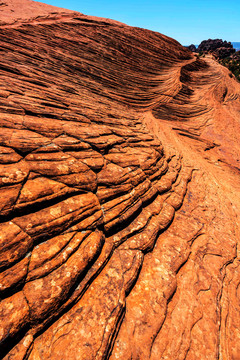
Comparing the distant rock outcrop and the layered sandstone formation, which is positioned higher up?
the distant rock outcrop

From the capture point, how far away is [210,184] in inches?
493

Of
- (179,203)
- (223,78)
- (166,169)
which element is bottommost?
(179,203)

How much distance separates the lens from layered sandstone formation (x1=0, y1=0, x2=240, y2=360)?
3.81m

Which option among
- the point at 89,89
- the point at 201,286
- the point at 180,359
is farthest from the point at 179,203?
the point at 89,89

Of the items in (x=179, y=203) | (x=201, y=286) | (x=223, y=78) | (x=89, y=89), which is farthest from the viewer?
(x=223, y=78)

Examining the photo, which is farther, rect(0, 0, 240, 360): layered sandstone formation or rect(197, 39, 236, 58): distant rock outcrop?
rect(197, 39, 236, 58): distant rock outcrop

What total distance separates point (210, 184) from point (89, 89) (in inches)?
557

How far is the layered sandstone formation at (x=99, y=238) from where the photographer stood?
150 inches

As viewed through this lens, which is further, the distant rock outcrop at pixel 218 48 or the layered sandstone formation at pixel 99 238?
the distant rock outcrop at pixel 218 48

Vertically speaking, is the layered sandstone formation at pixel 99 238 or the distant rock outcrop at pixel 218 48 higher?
the distant rock outcrop at pixel 218 48

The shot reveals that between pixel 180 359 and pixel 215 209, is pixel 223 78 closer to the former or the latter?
pixel 215 209

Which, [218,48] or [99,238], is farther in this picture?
[218,48]

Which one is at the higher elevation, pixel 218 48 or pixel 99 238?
pixel 218 48

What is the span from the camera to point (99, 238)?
5410 millimetres
